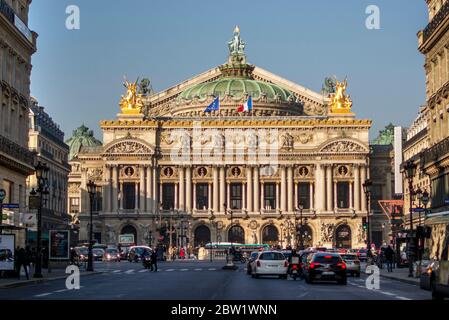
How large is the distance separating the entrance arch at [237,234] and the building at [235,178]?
0.54ft

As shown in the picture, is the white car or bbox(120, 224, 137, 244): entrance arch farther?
bbox(120, 224, 137, 244): entrance arch

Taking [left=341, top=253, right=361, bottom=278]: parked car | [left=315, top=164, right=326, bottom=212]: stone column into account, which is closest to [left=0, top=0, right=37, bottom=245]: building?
[left=341, top=253, right=361, bottom=278]: parked car

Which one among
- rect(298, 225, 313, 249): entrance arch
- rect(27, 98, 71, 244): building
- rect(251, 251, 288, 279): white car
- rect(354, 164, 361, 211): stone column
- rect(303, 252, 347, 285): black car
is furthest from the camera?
rect(298, 225, 313, 249): entrance arch

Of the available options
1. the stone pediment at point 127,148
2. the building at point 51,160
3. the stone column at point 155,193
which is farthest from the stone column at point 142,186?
the building at point 51,160

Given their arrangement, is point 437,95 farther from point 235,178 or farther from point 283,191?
point 235,178

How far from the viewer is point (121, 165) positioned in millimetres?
164500

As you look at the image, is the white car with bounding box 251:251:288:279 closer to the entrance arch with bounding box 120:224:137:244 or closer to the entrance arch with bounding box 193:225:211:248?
the entrance arch with bounding box 193:225:211:248

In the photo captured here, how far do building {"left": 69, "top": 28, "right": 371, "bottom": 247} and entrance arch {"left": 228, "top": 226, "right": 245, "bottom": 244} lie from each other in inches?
6.5

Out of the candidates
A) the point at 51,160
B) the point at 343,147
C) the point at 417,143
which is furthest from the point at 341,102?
the point at 51,160

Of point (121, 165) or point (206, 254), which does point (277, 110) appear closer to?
point (121, 165)

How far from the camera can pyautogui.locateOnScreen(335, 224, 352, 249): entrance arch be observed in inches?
6407

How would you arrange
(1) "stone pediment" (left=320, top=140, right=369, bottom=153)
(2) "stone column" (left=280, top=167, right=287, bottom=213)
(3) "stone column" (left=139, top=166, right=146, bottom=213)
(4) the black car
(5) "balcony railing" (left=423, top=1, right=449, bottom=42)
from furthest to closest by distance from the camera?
(3) "stone column" (left=139, top=166, right=146, bottom=213), (2) "stone column" (left=280, top=167, right=287, bottom=213), (1) "stone pediment" (left=320, top=140, right=369, bottom=153), (5) "balcony railing" (left=423, top=1, right=449, bottom=42), (4) the black car

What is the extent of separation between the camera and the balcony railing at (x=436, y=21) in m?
63.3

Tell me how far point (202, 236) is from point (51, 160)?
35.9m
